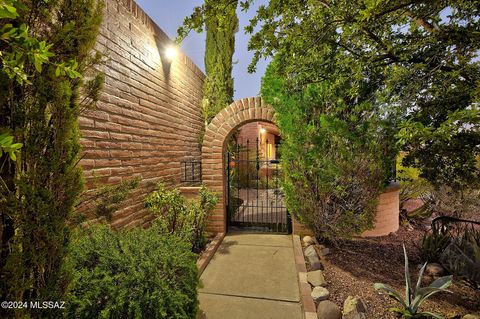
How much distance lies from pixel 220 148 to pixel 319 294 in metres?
3.20

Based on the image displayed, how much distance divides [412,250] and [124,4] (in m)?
6.80

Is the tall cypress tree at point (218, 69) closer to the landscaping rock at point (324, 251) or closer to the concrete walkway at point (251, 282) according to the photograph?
the concrete walkway at point (251, 282)

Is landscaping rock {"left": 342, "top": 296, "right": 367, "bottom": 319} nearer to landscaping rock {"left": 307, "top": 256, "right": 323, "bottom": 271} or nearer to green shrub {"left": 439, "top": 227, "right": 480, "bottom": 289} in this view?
landscaping rock {"left": 307, "top": 256, "right": 323, "bottom": 271}

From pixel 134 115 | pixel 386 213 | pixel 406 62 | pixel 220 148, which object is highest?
pixel 406 62

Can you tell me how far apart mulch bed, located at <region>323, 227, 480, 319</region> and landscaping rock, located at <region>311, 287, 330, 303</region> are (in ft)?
0.31

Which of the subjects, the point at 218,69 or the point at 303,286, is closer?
the point at 303,286

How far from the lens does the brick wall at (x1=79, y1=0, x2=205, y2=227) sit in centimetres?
304

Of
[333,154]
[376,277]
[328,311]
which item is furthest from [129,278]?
[376,277]

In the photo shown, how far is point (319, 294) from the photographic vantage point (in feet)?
8.86

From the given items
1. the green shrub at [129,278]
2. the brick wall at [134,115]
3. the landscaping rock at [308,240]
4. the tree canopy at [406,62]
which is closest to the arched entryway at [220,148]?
the brick wall at [134,115]

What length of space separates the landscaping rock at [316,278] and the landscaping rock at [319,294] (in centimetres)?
15

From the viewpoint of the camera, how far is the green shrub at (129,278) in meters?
1.66

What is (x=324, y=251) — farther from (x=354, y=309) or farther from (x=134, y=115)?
(x=134, y=115)

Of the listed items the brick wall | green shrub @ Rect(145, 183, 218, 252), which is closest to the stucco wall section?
green shrub @ Rect(145, 183, 218, 252)
